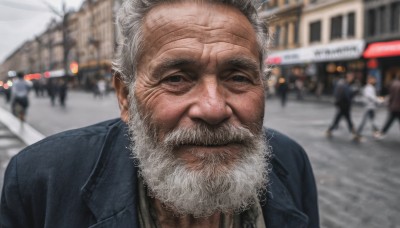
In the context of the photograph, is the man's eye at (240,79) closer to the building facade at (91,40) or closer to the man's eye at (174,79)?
the man's eye at (174,79)

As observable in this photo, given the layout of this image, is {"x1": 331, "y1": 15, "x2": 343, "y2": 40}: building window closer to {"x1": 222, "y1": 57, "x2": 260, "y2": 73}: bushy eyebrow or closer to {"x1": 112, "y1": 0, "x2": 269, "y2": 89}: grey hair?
{"x1": 112, "y1": 0, "x2": 269, "y2": 89}: grey hair

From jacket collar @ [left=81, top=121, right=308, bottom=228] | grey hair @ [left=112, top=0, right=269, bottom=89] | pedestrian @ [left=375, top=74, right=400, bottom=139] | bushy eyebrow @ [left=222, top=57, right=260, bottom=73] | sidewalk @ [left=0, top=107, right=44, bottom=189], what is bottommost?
sidewalk @ [left=0, top=107, right=44, bottom=189]

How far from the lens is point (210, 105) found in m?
1.35

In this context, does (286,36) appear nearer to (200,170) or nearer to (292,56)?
(292,56)

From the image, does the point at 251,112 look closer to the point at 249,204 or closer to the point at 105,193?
the point at 249,204

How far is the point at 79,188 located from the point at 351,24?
98.2ft

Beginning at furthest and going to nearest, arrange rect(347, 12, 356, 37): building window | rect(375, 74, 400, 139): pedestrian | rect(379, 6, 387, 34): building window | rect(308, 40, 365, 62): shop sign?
1. rect(347, 12, 356, 37): building window
2. rect(308, 40, 365, 62): shop sign
3. rect(379, 6, 387, 34): building window
4. rect(375, 74, 400, 139): pedestrian

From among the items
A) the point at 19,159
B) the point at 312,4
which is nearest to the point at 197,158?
the point at 19,159

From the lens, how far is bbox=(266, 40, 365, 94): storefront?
89.5 ft

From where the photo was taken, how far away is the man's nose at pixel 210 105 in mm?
1351

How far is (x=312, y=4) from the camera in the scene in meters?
32.8

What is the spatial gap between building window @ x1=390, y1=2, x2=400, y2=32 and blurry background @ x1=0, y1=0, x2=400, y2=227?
6 centimetres

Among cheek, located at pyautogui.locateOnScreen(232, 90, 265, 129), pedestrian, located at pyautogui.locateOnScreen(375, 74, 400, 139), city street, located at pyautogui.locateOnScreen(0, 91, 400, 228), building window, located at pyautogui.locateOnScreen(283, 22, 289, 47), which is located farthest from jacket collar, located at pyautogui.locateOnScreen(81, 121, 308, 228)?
building window, located at pyautogui.locateOnScreen(283, 22, 289, 47)

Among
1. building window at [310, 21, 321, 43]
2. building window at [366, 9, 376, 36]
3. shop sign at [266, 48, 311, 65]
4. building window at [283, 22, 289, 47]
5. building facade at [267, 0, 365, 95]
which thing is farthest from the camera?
building window at [283, 22, 289, 47]
